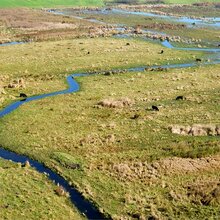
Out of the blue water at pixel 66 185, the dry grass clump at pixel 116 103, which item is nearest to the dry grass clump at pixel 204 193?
the blue water at pixel 66 185

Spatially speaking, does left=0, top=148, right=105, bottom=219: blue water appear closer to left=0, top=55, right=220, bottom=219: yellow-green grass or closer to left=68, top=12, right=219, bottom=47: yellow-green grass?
left=0, top=55, right=220, bottom=219: yellow-green grass

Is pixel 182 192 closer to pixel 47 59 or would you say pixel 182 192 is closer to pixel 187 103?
pixel 187 103

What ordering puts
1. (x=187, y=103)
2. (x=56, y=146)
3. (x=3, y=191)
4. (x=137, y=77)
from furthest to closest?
(x=137, y=77), (x=187, y=103), (x=56, y=146), (x=3, y=191)

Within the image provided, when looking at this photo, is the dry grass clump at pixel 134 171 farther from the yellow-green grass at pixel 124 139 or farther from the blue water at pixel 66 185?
the blue water at pixel 66 185

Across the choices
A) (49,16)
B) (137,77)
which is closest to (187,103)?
(137,77)

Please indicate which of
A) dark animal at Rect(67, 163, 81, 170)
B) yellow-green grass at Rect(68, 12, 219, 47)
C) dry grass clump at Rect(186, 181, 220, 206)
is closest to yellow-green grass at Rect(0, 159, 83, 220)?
dark animal at Rect(67, 163, 81, 170)

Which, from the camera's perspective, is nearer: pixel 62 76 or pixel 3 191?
pixel 3 191

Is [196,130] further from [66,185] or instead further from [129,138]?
[66,185]
